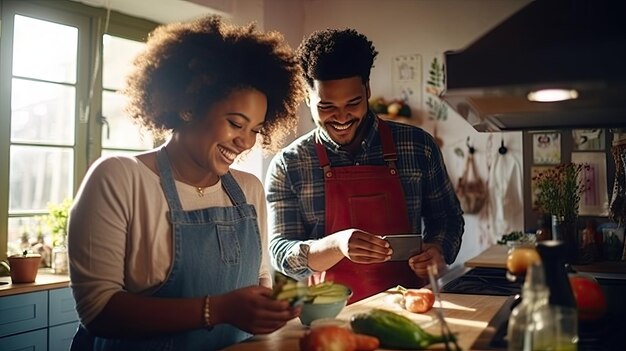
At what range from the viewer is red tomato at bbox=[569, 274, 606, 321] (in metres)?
1.30

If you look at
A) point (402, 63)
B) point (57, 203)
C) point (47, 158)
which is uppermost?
point (402, 63)

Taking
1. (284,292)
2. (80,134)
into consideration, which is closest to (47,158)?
(80,134)

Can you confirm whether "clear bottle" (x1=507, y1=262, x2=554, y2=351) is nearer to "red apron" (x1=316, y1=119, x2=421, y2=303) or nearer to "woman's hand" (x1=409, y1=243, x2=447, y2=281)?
"woman's hand" (x1=409, y1=243, x2=447, y2=281)

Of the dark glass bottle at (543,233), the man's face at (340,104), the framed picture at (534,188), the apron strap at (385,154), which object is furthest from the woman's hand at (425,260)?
the framed picture at (534,188)

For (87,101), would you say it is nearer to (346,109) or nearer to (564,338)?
(346,109)

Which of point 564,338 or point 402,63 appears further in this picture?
point 402,63

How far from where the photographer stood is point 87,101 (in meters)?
3.50

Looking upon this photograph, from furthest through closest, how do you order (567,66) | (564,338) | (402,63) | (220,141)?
(402,63) → (220,141) → (567,66) → (564,338)

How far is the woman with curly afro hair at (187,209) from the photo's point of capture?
1280 millimetres

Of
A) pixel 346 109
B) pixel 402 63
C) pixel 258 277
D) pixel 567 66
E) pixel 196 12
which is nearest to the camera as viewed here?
pixel 567 66

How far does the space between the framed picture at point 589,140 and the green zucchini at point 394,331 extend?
233cm

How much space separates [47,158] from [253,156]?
3.91 feet

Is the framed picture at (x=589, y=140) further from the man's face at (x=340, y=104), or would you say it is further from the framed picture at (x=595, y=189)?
the man's face at (x=340, y=104)

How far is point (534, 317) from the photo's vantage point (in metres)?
0.96
